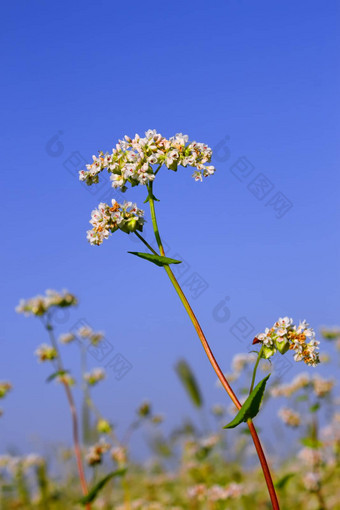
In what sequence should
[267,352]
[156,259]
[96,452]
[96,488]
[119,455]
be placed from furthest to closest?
[119,455], [96,452], [96,488], [267,352], [156,259]

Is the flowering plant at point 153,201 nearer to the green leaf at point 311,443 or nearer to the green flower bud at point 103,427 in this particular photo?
the green leaf at point 311,443

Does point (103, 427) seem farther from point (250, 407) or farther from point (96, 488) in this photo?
point (250, 407)

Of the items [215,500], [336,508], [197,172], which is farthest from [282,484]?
[197,172]

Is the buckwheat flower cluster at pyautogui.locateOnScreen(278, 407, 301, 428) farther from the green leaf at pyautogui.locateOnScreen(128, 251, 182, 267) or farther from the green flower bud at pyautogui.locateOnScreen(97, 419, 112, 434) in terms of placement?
the green leaf at pyautogui.locateOnScreen(128, 251, 182, 267)

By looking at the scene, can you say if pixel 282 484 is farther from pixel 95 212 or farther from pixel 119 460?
pixel 95 212

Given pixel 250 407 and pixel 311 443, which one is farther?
pixel 311 443

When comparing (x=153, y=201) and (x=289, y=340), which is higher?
(x=153, y=201)

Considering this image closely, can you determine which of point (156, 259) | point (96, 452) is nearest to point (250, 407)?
point (156, 259)
